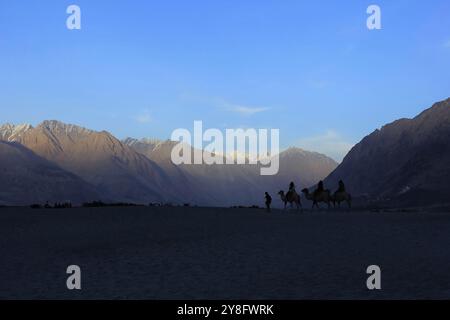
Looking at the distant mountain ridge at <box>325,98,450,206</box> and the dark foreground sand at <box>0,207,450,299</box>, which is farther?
the distant mountain ridge at <box>325,98,450,206</box>

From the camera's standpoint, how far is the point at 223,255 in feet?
58.4

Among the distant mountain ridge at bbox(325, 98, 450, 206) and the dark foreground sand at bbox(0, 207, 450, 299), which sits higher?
the distant mountain ridge at bbox(325, 98, 450, 206)

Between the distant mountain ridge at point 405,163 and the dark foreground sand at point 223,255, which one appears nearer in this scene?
the dark foreground sand at point 223,255

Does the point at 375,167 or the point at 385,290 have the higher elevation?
the point at 375,167

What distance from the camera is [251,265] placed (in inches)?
635

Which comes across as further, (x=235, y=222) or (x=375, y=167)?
(x=375, y=167)

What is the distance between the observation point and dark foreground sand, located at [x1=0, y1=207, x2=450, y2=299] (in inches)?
516

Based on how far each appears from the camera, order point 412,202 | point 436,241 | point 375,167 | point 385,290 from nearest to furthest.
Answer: point 385,290 → point 436,241 → point 412,202 → point 375,167

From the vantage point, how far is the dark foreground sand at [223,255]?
13.1 metres

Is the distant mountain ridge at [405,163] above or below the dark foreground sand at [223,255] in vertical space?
above
